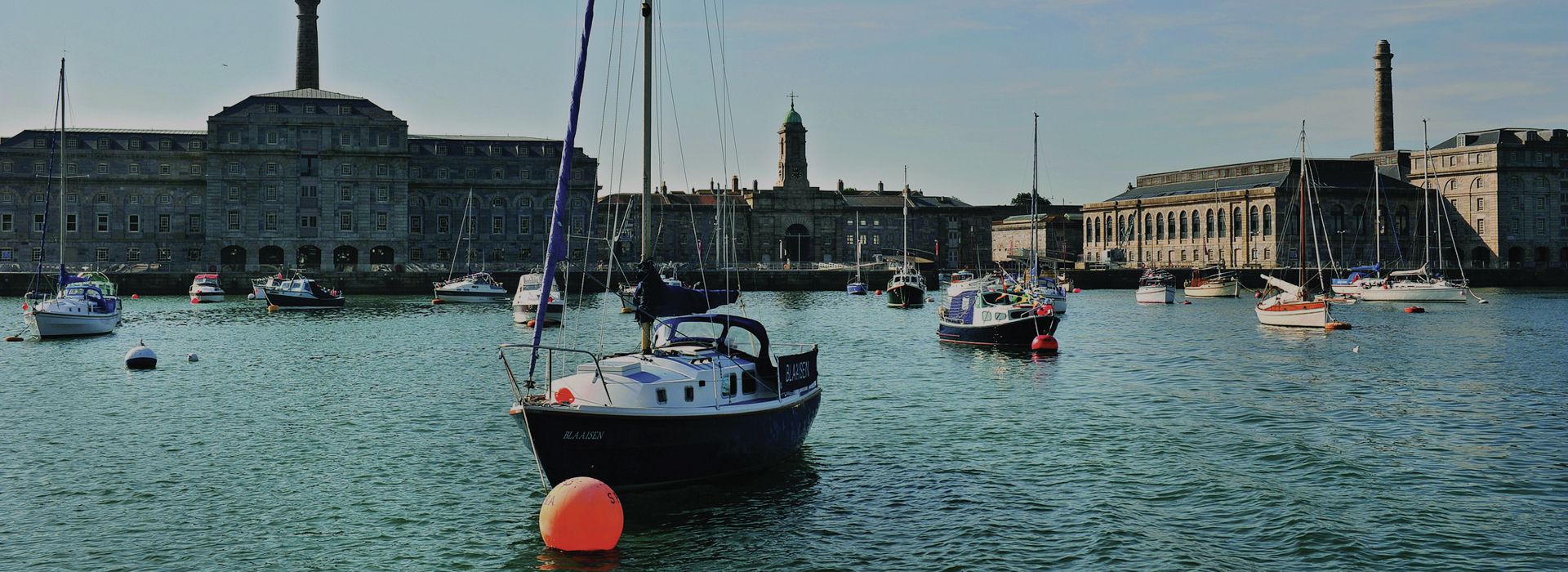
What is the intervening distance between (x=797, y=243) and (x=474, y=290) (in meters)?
72.4

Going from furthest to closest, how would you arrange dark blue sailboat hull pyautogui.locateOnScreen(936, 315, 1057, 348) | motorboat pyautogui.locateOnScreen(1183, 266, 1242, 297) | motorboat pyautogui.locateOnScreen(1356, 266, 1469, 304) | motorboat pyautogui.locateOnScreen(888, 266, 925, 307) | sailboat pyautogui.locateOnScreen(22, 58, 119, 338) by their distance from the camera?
motorboat pyautogui.locateOnScreen(1183, 266, 1242, 297) → motorboat pyautogui.locateOnScreen(1356, 266, 1469, 304) → motorboat pyautogui.locateOnScreen(888, 266, 925, 307) → sailboat pyautogui.locateOnScreen(22, 58, 119, 338) → dark blue sailboat hull pyautogui.locateOnScreen(936, 315, 1057, 348)

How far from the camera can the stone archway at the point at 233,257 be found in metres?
119

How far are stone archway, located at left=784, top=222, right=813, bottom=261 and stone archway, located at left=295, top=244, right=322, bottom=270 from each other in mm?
60517

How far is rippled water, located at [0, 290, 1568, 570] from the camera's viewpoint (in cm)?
1750

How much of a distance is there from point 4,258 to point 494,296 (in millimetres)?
53771

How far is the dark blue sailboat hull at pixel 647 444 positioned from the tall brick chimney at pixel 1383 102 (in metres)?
149

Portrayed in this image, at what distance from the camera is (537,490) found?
2106 cm

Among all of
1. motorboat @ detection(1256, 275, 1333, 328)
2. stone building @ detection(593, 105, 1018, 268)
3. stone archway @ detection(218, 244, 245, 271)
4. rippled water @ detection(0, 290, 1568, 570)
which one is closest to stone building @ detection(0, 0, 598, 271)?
stone archway @ detection(218, 244, 245, 271)

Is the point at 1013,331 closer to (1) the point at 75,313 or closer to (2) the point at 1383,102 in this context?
(1) the point at 75,313

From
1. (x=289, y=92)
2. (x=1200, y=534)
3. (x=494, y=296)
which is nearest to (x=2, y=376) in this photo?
(x=1200, y=534)

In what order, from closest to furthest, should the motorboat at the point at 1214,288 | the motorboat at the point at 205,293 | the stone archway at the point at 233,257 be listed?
the motorboat at the point at 205,293 → the motorboat at the point at 1214,288 → the stone archway at the point at 233,257

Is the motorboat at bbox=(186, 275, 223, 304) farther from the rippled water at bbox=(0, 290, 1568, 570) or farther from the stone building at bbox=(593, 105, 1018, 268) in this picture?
the stone building at bbox=(593, 105, 1018, 268)

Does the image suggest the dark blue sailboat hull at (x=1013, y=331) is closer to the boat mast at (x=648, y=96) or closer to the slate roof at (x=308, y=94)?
the boat mast at (x=648, y=96)

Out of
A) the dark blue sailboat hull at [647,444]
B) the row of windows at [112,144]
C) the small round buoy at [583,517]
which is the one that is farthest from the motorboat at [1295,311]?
the row of windows at [112,144]
